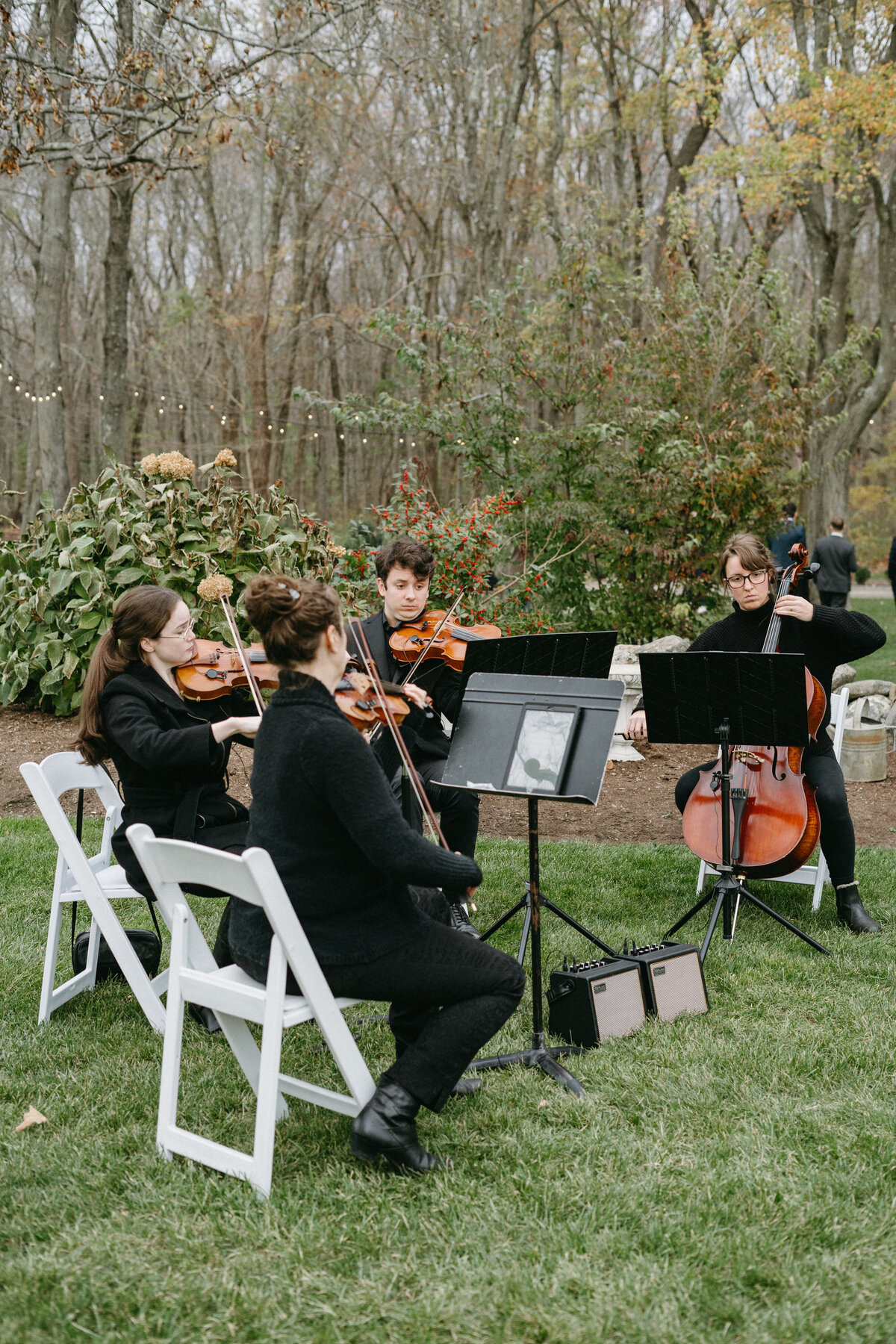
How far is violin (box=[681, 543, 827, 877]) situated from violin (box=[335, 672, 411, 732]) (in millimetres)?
1551

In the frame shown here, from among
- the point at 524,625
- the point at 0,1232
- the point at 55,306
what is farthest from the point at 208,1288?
the point at 55,306

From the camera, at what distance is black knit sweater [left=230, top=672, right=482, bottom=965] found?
2725 millimetres

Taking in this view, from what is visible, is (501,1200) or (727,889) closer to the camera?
(501,1200)

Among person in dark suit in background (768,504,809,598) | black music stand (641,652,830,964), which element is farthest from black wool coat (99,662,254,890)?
person in dark suit in background (768,504,809,598)

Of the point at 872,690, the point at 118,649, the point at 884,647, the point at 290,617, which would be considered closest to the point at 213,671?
the point at 118,649

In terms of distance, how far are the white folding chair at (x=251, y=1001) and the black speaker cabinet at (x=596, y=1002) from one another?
98 centimetres

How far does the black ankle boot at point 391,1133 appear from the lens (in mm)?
2830

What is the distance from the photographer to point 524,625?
874 cm

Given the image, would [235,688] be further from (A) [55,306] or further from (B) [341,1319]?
(A) [55,306]

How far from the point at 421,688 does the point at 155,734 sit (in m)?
1.37

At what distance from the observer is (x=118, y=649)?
A: 4.02 meters

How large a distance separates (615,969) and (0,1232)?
200 centimetres

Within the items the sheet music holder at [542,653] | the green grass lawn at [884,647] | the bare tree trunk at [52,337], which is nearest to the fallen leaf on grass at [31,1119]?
the sheet music holder at [542,653]

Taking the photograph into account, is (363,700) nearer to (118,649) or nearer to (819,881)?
(118,649)
